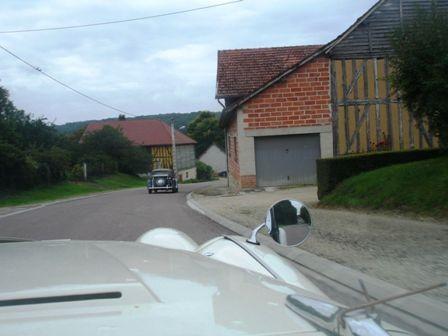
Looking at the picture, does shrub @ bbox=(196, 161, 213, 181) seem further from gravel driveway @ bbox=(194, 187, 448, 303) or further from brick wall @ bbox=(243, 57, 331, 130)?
gravel driveway @ bbox=(194, 187, 448, 303)

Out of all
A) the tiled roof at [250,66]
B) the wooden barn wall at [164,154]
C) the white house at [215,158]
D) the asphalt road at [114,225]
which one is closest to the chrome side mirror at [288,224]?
the asphalt road at [114,225]

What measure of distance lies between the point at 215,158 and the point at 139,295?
312 feet

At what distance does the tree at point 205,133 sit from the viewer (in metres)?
98.6

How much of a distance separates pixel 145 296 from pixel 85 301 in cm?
20

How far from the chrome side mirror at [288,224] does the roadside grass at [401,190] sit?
307 inches

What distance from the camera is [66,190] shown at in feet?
127

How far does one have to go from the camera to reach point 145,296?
1937mm

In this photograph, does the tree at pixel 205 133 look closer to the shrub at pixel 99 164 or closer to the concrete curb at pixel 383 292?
the shrub at pixel 99 164

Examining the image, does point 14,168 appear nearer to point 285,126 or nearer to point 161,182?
point 161,182

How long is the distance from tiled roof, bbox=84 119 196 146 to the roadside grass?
60.1 metres

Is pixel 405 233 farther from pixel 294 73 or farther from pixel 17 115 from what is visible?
pixel 17 115

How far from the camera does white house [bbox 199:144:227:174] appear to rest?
96312 mm

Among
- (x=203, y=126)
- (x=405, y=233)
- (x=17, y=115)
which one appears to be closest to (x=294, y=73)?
(x=405, y=233)

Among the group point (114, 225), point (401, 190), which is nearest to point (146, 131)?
point (114, 225)
